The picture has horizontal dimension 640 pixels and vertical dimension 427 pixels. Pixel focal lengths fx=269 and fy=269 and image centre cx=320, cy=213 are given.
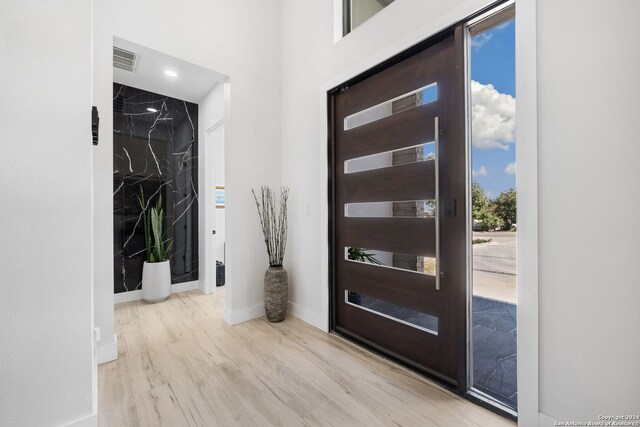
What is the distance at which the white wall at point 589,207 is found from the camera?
1.04 metres

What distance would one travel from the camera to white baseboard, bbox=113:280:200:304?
10.7ft

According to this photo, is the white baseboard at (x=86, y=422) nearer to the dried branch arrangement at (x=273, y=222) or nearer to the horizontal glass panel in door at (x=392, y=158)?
the dried branch arrangement at (x=273, y=222)

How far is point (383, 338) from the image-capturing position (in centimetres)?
199

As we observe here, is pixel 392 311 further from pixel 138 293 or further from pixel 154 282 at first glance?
pixel 138 293

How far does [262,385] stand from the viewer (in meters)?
1.64

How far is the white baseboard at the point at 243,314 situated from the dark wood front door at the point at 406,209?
2.74ft

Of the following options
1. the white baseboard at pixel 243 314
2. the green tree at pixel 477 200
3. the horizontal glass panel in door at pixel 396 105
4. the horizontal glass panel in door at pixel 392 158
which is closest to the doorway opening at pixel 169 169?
the white baseboard at pixel 243 314

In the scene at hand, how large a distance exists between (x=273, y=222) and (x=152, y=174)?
196cm

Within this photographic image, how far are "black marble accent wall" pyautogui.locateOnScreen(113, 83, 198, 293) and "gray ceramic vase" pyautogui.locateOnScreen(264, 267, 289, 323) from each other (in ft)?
5.86

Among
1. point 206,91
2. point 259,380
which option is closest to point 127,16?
point 206,91

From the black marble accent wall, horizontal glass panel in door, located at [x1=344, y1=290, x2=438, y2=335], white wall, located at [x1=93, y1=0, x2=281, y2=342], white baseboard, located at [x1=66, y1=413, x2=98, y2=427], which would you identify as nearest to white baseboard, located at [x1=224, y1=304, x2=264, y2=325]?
white wall, located at [x1=93, y1=0, x2=281, y2=342]

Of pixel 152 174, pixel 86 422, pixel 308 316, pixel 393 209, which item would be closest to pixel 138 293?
pixel 152 174

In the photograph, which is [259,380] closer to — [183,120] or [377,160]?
[377,160]

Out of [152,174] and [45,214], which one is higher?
[152,174]
